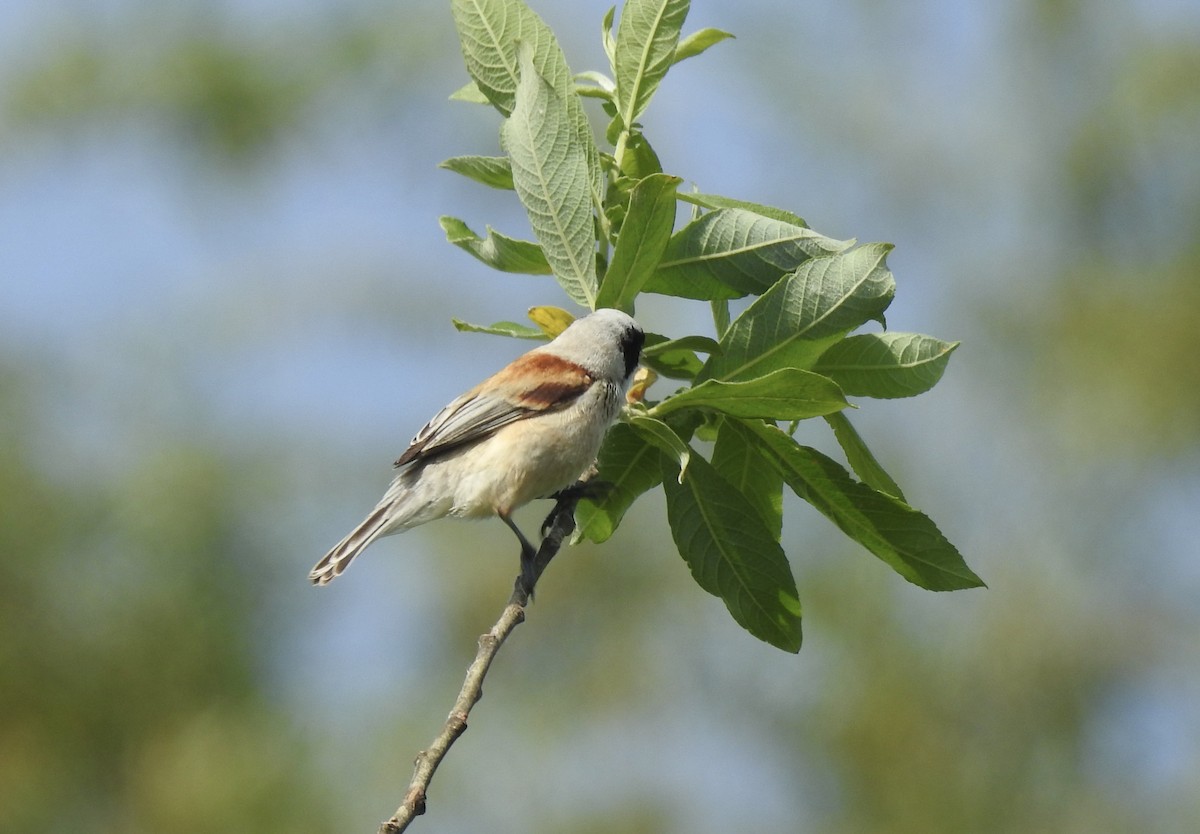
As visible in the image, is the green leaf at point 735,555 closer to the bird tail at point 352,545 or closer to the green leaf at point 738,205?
the green leaf at point 738,205

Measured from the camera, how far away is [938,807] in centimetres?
1303

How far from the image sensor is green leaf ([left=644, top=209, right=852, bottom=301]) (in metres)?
2.52

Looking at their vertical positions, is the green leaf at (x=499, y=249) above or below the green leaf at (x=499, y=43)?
below

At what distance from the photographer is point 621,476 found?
293 centimetres

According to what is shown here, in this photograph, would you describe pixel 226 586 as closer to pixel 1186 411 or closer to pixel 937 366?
pixel 937 366

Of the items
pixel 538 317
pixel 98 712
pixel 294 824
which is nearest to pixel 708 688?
pixel 294 824

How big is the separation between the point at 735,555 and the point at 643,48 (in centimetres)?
120

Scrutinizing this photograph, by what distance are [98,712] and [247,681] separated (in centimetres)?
152

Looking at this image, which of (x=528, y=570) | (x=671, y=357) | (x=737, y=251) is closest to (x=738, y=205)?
(x=737, y=251)

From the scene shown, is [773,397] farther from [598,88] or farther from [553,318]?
[598,88]

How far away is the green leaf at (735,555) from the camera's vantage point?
8.59 ft

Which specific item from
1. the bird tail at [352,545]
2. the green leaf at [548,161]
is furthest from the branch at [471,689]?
the bird tail at [352,545]

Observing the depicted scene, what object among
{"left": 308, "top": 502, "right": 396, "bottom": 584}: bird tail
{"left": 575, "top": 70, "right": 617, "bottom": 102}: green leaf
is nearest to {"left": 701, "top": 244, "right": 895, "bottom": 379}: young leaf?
{"left": 575, "top": 70, "right": 617, "bottom": 102}: green leaf

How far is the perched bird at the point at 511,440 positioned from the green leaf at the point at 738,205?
36 centimetres
